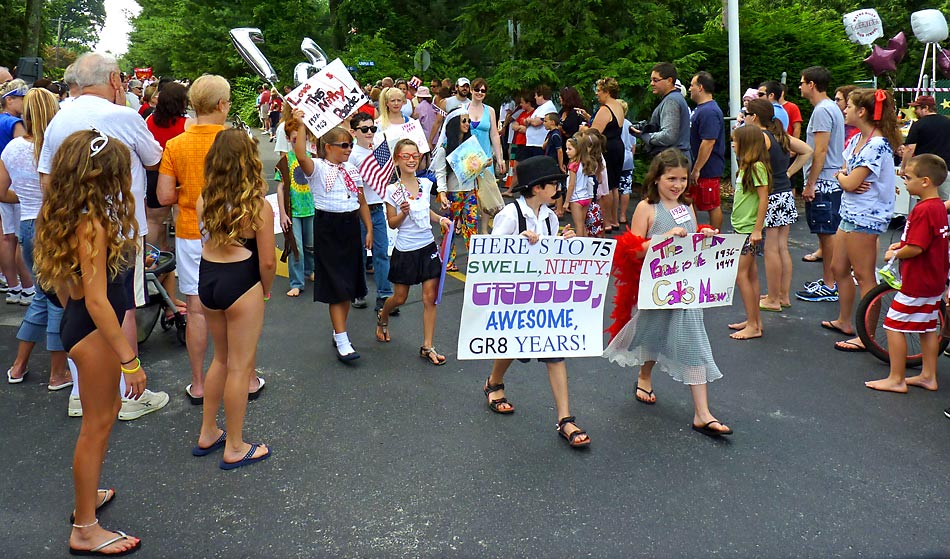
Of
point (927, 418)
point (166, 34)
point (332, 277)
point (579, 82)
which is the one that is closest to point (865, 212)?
point (927, 418)

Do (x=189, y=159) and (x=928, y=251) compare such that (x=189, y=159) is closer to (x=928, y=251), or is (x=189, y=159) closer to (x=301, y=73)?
(x=301, y=73)

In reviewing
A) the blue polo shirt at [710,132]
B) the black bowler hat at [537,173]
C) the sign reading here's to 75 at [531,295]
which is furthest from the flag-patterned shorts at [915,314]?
the blue polo shirt at [710,132]

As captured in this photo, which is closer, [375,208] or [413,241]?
[413,241]

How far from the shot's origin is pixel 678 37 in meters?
14.4

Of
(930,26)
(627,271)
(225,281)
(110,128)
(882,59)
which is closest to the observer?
(225,281)

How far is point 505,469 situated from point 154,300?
331cm

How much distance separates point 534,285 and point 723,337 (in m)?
2.66

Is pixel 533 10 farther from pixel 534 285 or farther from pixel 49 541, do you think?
pixel 49 541

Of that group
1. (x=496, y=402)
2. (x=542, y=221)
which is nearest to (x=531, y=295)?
(x=542, y=221)

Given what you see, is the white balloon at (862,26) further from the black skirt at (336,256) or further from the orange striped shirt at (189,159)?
the orange striped shirt at (189,159)

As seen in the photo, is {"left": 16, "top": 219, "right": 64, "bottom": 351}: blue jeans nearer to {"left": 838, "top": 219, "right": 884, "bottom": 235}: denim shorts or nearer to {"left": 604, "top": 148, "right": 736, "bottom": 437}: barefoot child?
{"left": 604, "top": 148, "right": 736, "bottom": 437}: barefoot child

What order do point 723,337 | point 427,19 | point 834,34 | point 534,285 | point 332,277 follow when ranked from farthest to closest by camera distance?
point 427,19
point 834,34
point 723,337
point 332,277
point 534,285

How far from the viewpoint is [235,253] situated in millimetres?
4188

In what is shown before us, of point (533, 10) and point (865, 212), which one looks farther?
point (533, 10)
